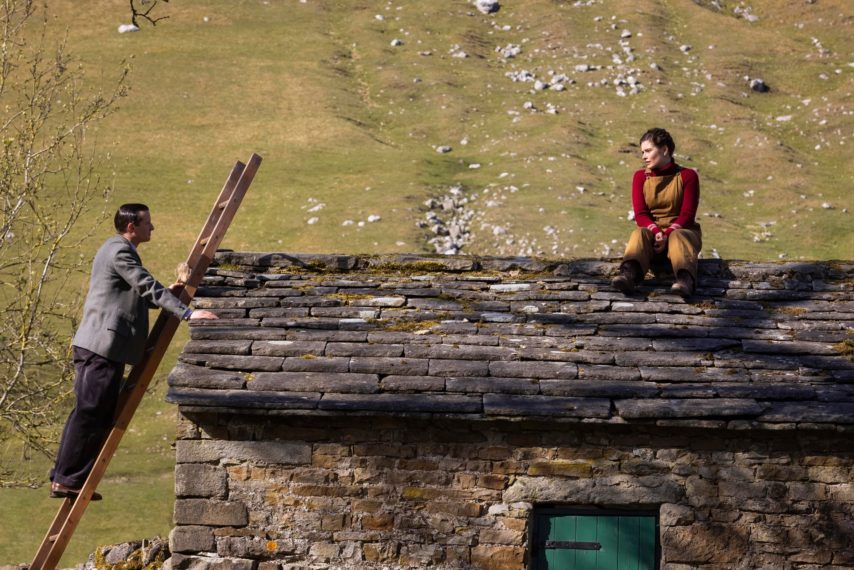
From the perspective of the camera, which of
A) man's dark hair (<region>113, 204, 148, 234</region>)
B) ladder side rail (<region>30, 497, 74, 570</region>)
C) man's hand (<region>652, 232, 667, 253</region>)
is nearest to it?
ladder side rail (<region>30, 497, 74, 570</region>)

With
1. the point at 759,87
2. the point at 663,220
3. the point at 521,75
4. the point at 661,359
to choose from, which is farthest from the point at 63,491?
the point at 759,87

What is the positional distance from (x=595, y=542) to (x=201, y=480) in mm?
2980

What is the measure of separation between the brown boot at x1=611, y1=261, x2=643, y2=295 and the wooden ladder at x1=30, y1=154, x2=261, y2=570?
3.14 meters

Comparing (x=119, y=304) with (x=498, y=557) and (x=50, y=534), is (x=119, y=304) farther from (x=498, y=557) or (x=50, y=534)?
(x=498, y=557)

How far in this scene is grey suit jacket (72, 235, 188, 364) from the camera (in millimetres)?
7129

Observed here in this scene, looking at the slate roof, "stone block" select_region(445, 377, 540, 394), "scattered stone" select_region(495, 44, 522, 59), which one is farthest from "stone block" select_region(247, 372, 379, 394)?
"scattered stone" select_region(495, 44, 522, 59)

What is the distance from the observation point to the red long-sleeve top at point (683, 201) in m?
8.94

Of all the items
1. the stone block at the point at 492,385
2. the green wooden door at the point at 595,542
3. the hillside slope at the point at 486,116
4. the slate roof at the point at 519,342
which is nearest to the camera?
the slate roof at the point at 519,342

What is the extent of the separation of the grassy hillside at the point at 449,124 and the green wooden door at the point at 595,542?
486 inches

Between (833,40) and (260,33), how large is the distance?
1325 inches

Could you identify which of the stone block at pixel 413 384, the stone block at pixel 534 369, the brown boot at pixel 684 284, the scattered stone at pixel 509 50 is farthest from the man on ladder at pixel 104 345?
the scattered stone at pixel 509 50

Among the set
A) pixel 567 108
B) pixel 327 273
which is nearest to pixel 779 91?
pixel 567 108

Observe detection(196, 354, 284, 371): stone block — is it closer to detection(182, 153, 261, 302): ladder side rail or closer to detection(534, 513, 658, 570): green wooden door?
detection(182, 153, 261, 302): ladder side rail

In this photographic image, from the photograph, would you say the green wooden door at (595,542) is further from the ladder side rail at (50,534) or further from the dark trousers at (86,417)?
the ladder side rail at (50,534)
